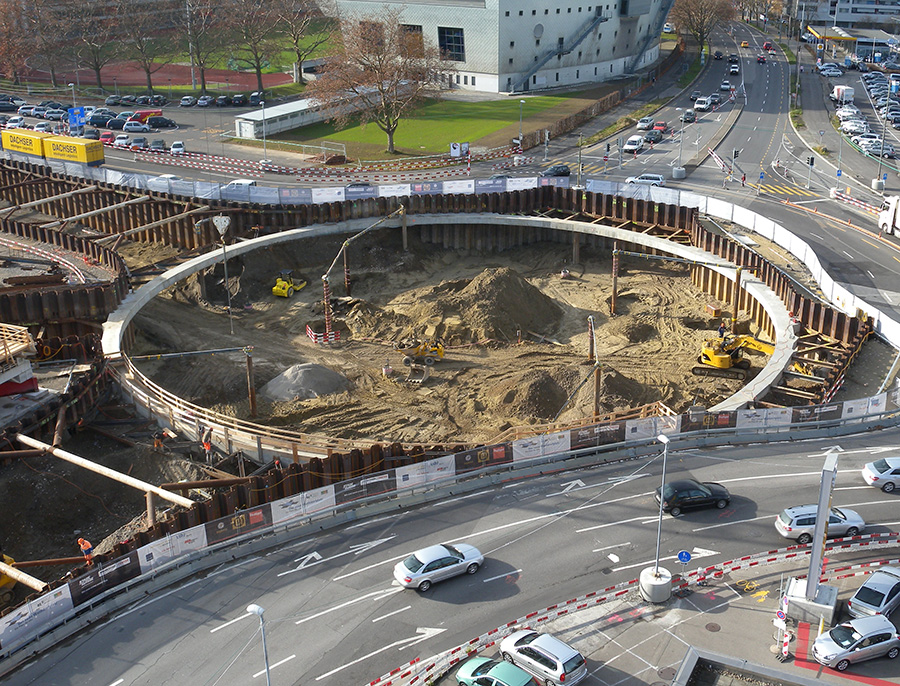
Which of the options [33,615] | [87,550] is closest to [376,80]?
[87,550]

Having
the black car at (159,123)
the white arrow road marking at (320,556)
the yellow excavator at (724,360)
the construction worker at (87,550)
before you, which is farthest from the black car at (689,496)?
the black car at (159,123)

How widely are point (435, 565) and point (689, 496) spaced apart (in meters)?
10.2

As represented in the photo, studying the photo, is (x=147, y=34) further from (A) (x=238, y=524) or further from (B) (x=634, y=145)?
(A) (x=238, y=524)

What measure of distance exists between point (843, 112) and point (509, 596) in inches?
3792

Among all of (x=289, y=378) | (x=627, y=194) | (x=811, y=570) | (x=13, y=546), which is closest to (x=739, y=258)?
(x=627, y=194)

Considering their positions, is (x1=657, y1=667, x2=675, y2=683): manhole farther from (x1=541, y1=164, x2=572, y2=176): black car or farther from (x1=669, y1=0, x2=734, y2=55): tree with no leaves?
(x1=669, y1=0, x2=734, y2=55): tree with no leaves

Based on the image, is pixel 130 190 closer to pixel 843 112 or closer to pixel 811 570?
pixel 811 570

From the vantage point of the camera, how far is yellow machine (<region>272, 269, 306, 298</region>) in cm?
6419

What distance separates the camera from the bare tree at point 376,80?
9506cm

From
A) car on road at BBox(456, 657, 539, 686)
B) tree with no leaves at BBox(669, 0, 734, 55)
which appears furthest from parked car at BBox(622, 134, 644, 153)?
car on road at BBox(456, 657, 539, 686)

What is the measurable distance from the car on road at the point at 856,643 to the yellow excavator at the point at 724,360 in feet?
76.9

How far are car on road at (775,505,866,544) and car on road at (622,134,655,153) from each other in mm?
64037

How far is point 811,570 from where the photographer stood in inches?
1144

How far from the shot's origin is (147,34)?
139250 mm
